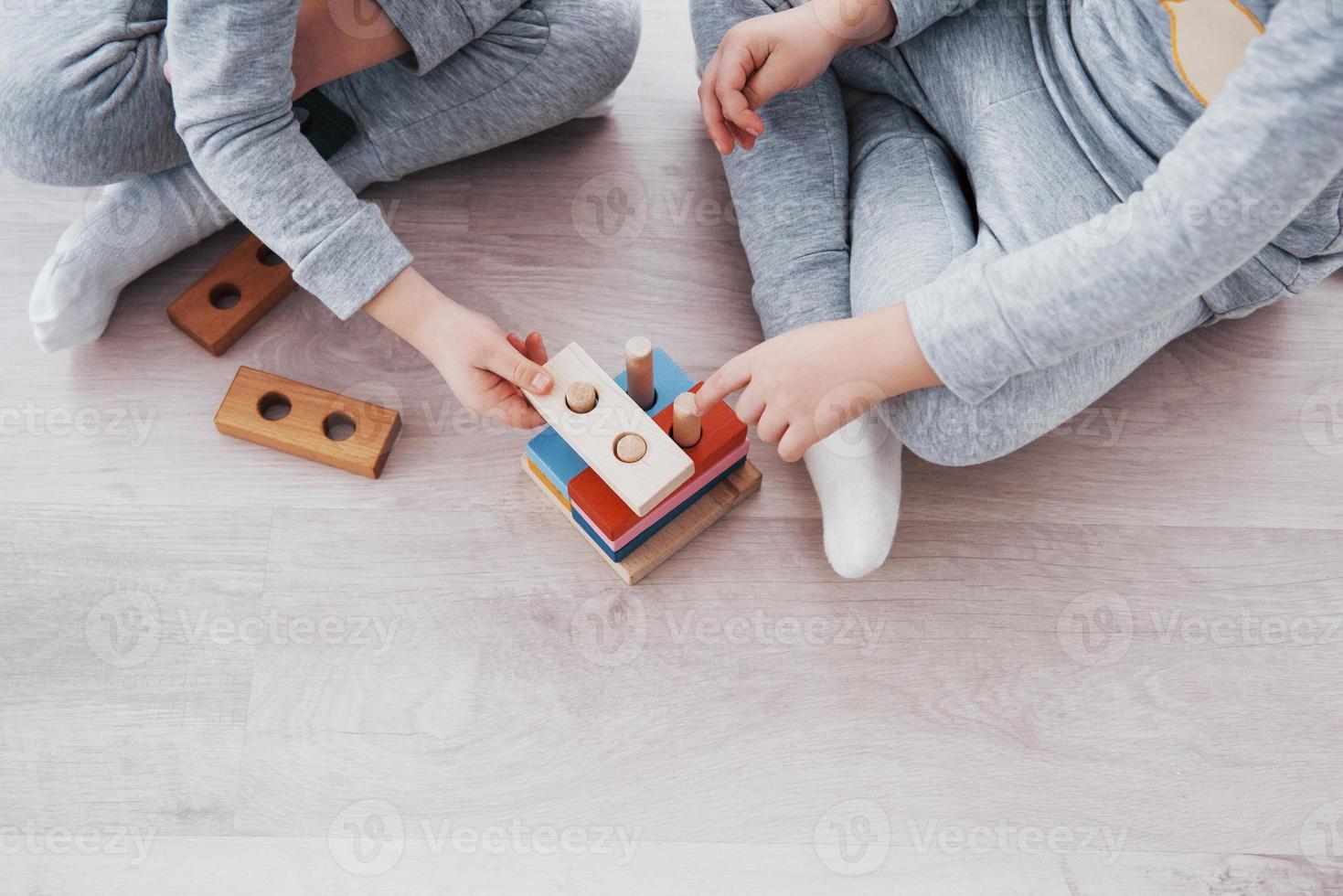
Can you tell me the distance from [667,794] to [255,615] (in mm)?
353

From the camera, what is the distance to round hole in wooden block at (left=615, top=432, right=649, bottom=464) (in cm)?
70

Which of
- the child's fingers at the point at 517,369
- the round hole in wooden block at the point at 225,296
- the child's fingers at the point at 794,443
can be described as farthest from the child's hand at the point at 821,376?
the round hole in wooden block at the point at 225,296

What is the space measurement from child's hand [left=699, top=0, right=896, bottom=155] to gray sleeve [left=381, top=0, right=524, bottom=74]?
190 millimetres

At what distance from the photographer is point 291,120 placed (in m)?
0.72

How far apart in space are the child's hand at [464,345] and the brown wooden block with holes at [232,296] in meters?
0.17

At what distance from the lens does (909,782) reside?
756 mm

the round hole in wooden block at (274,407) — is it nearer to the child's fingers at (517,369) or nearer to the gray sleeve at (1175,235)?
the child's fingers at (517,369)

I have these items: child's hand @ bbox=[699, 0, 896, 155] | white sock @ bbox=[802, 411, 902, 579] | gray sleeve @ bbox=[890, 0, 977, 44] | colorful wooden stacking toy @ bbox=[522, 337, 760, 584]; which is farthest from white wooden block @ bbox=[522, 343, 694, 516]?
gray sleeve @ bbox=[890, 0, 977, 44]

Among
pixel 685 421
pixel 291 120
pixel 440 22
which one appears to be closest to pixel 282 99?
pixel 291 120

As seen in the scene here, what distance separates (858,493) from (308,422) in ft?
1.49

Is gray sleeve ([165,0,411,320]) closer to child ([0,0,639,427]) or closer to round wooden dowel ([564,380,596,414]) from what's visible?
child ([0,0,639,427])

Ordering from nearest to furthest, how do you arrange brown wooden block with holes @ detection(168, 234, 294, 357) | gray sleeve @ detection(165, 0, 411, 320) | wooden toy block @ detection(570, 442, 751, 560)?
1. gray sleeve @ detection(165, 0, 411, 320)
2. wooden toy block @ detection(570, 442, 751, 560)
3. brown wooden block with holes @ detection(168, 234, 294, 357)

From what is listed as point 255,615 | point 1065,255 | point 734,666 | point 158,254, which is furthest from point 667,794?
point 158,254

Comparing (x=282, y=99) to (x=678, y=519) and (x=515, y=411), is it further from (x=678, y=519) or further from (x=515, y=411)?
(x=678, y=519)
